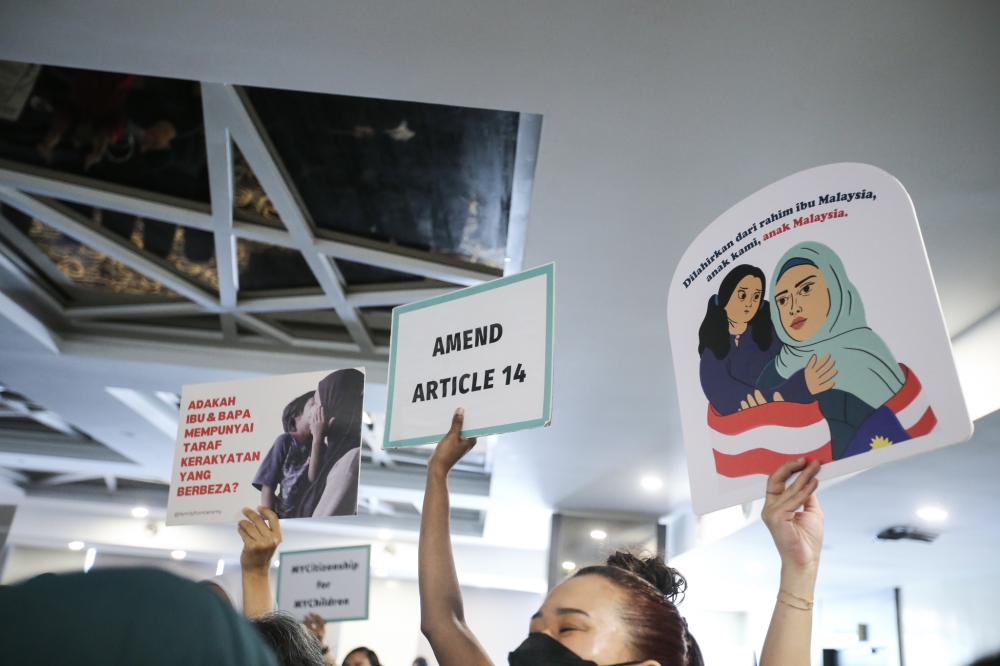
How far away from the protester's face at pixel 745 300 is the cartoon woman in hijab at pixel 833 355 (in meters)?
0.03

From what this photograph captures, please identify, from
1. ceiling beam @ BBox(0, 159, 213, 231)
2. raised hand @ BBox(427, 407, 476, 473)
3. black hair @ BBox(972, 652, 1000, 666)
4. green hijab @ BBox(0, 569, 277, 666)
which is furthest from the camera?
ceiling beam @ BBox(0, 159, 213, 231)

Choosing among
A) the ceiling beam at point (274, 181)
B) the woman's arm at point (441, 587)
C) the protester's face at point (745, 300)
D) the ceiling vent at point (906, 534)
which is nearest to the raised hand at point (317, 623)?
the ceiling beam at point (274, 181)

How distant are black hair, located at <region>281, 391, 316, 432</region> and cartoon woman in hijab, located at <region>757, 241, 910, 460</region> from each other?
136 centimetres

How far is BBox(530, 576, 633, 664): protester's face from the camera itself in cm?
127

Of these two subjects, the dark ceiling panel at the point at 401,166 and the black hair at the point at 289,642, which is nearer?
the black hair at the point at 289,642

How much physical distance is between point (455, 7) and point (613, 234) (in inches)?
58.5

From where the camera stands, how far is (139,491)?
39.0 feet

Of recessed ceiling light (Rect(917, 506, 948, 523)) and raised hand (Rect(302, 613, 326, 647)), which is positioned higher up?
recessed ceiling light (Rect(917, 506, 948, 523))

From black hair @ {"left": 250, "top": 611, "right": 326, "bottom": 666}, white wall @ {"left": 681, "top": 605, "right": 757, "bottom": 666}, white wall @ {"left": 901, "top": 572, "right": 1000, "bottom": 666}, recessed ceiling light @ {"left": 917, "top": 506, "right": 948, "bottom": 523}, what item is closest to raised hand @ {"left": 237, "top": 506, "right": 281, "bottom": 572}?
black hair @ {"left": 250, "top": 611, "right": 326, "bottom": 666}

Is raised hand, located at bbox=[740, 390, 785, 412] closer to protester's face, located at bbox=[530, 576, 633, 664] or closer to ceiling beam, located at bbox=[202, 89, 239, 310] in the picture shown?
protester's face, located at bbox=[530, 576, 633, 664]

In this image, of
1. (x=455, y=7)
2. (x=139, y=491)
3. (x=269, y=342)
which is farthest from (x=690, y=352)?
(x=139, y=491)

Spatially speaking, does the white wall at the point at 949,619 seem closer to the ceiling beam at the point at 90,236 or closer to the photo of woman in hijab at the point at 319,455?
the ceiling beam at the point at 90,236

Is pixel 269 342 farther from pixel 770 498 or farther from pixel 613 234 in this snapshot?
pixel 770 498

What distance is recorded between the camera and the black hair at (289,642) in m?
1.48
